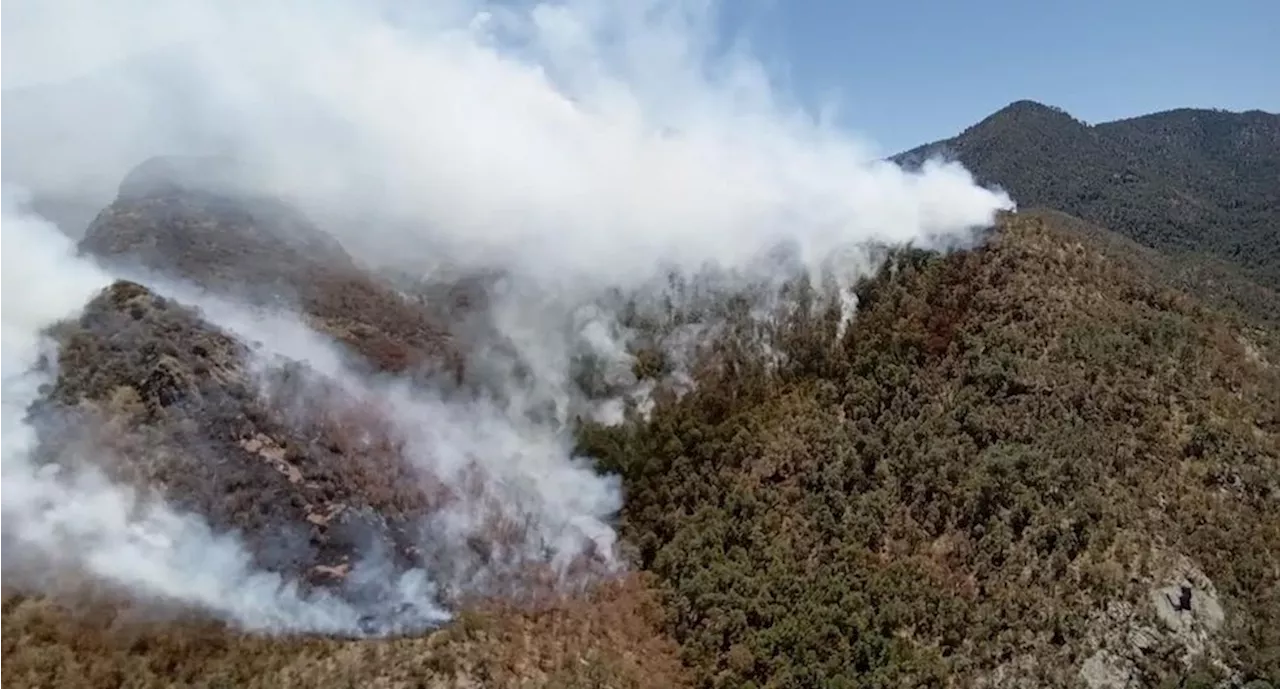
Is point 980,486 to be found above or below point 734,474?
below

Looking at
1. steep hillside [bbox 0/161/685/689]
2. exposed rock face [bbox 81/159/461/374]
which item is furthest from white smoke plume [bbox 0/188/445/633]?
exposed rock face [bbox 81/159/461/374]

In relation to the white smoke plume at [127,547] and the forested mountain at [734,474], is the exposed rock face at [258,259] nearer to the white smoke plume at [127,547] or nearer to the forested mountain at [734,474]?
the forested mountain at [734,474]

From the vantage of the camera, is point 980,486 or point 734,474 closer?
point 980,486

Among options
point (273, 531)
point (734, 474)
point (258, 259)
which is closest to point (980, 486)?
point (734, 474)

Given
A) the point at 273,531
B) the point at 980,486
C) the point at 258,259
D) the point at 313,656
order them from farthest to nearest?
the point at 258,259 < the point at 980,486 < the point at 273,531 < the point at 313,656

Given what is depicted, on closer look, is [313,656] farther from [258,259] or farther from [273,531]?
[258,259]

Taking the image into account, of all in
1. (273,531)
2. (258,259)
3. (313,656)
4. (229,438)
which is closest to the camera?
(313,656)

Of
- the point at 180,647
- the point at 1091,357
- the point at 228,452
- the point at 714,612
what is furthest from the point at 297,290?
the point at 1091,357

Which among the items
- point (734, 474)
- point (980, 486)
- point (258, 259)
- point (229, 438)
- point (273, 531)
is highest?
point (258, 259)

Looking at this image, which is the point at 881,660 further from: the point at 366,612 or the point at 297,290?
the point at 297,290
